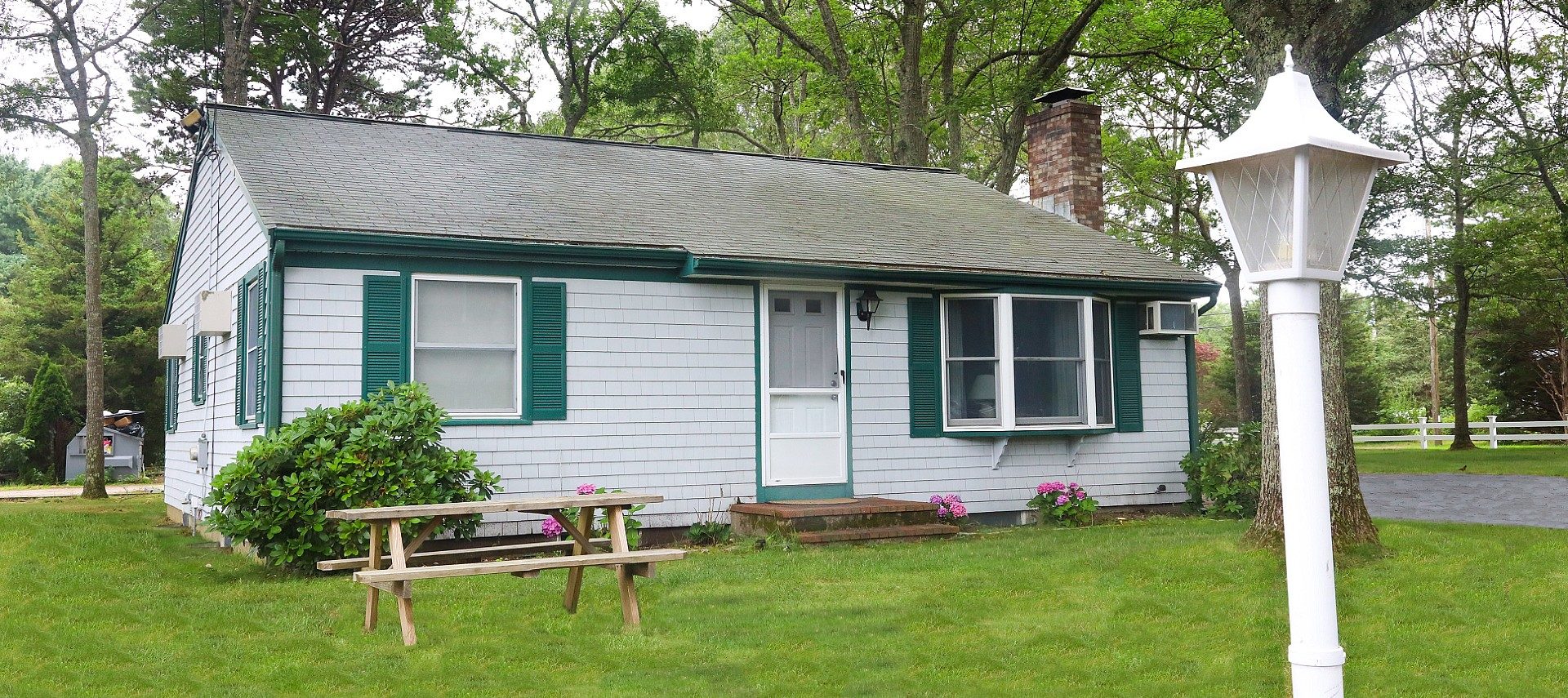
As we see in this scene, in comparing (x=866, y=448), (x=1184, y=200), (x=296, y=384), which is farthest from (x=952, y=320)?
(x=1184, y=200)

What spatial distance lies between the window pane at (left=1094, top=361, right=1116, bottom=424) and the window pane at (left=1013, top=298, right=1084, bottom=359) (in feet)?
1.07

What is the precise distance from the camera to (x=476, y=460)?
9312 millimetres

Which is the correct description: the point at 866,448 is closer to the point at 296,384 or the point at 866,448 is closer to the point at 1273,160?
the point at 296,384

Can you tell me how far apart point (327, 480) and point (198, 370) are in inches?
216

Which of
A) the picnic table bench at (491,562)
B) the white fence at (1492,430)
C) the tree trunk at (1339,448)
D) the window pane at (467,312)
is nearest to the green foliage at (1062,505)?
the tree trunk at (1339,448)

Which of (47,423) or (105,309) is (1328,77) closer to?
(47,423)

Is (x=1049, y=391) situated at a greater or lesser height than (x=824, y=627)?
greater

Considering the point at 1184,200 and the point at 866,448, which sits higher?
the point at 1184,200

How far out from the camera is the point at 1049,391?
456 inches

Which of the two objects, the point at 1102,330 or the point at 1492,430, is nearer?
the point at 1102,330

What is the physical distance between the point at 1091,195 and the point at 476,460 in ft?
27.1

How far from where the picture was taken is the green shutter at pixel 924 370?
11.1 m

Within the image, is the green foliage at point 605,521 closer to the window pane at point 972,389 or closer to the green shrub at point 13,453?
the window pane at point 972,389

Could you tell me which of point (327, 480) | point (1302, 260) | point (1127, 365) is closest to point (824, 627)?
point (1302, 260)
